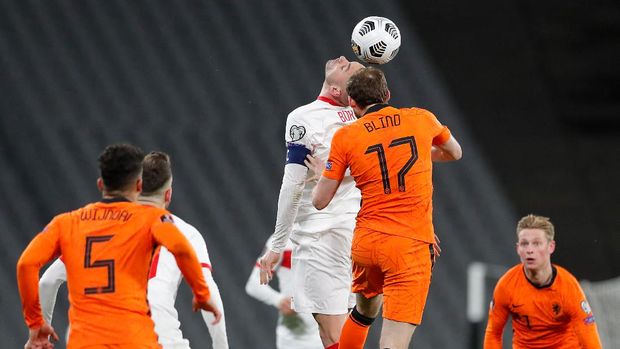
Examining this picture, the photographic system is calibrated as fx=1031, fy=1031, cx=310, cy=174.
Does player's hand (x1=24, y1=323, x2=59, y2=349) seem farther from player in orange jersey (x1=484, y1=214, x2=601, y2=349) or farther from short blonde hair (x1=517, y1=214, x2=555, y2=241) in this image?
short blonde hair (x1=517, y1=214, x2=555, y2=241)

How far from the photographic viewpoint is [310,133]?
5031 millimetres

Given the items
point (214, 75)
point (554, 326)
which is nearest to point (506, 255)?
point (214, 75)

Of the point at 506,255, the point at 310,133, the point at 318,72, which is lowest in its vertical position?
the point at 506,255

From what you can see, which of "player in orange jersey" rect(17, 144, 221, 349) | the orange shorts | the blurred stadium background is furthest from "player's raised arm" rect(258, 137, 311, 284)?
the blurred stadium background

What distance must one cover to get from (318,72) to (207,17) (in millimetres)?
1278

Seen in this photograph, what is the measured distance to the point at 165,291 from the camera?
4641 mm

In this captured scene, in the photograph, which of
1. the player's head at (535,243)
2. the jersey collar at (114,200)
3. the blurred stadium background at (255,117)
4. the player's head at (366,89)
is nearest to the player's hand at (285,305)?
the player's head at (535,243)

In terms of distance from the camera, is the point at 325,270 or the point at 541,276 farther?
the point at 541,276

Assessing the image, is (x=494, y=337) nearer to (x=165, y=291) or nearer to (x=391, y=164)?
(x=391, y=164)

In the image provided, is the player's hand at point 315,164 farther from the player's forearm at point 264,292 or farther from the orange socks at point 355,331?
the player's forearm at point 264,292

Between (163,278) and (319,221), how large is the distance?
0.93 metres

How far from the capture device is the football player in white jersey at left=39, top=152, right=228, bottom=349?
3.99 metres

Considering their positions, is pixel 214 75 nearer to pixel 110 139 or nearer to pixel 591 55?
pixel 110 139

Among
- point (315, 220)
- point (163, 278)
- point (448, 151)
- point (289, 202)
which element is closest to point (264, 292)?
point (315, 220)
